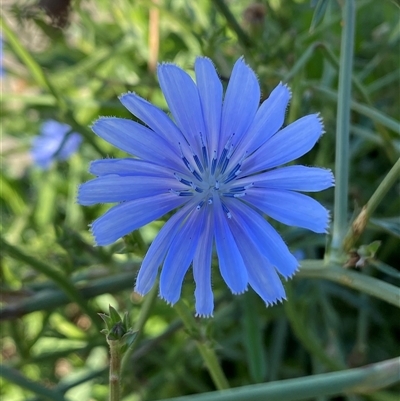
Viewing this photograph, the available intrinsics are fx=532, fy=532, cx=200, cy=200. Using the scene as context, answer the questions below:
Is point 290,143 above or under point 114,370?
above

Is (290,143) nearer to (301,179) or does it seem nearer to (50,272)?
(301,179)

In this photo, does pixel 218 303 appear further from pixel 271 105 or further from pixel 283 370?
pixel 271 105

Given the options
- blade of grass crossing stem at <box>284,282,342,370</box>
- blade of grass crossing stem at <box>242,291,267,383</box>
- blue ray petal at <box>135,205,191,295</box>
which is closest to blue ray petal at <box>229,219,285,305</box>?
blue ray petal at <box>135,205,191,295</box>

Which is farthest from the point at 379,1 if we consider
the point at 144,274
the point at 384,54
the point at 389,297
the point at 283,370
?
the point at 144,274

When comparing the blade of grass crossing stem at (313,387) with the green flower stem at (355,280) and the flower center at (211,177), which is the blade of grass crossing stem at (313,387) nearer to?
the green flower stem at (355,280)

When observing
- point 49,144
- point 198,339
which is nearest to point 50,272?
point 198,339

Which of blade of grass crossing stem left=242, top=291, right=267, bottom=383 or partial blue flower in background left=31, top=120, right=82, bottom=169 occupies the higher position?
partial blue flower in background left=31, top=120, right=82, bottom=169

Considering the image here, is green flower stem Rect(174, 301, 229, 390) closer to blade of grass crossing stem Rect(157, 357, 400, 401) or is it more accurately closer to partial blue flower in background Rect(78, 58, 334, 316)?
partial blue flower in background Rect(78, 58, 334, 316)

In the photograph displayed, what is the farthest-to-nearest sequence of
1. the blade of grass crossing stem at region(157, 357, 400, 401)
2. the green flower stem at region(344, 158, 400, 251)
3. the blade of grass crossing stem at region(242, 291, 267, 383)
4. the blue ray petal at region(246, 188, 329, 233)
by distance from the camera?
1. the blade of grass crossing stem at region(242, 291, 267, 383)
2. the green flower stem at region(344, 158, 400, 251)
3. the blue ray petal at region(246, 188, 329, 233)
4. the blade of grass crossing stem at region(157, 357, 400, 401)
